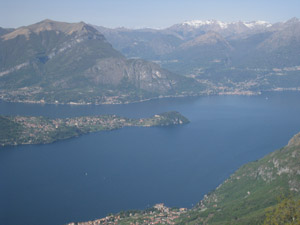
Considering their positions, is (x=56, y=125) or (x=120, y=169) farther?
(x=56, y=125)

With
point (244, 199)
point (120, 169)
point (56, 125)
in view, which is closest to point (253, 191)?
point (244, 199)

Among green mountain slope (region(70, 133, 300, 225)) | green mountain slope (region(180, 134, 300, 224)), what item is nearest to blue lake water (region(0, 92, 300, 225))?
green mountain slope (region(70, 133, 300, 225))

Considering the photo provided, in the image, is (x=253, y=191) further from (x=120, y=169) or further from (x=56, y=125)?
(x=56, y=125)

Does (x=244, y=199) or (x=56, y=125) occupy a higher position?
(x=56, y=125)

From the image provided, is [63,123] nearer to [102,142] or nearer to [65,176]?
[102,142]

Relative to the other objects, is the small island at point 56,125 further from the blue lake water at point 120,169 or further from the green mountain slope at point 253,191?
the green mountain slope at point 253,191

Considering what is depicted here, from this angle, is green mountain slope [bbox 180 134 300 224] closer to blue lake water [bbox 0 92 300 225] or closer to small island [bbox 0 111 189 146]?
blue lake water [bbox 0 92 300 225]

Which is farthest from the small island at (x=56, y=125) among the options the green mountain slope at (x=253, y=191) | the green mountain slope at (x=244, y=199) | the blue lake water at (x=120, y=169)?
the green mountain slope at (x=253, y=191)
